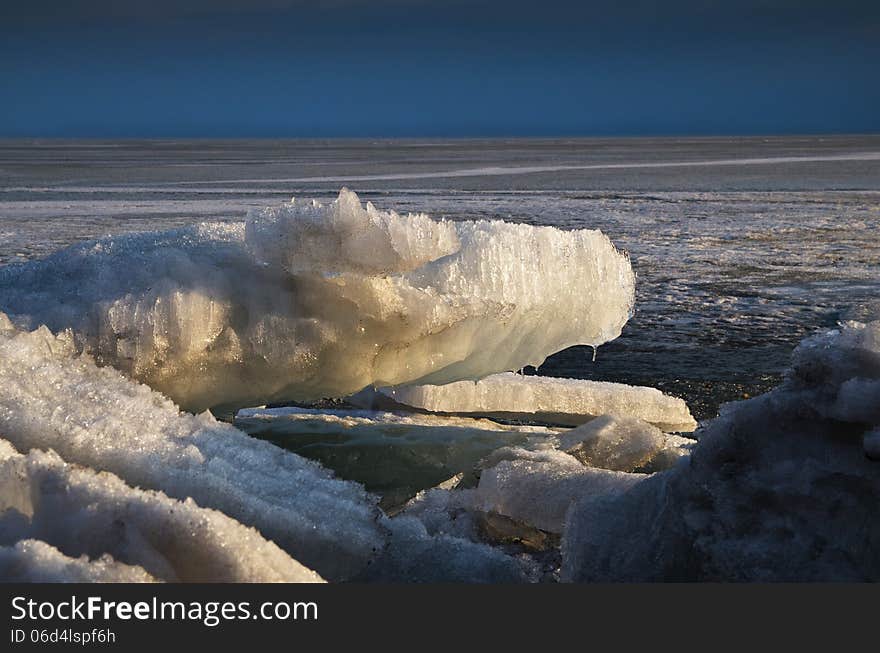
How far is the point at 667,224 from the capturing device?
39.7ft

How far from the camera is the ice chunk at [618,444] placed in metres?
3.55

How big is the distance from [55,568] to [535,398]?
116 inches

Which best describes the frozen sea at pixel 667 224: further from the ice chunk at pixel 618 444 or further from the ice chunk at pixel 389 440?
the ice chunk at pixel 389 440

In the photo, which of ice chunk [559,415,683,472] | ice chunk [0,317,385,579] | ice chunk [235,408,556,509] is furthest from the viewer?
ice chunk [235,408,556,509]

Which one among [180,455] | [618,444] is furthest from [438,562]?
[618,444]

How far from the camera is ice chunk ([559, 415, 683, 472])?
355 centimetres

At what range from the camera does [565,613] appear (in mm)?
1996

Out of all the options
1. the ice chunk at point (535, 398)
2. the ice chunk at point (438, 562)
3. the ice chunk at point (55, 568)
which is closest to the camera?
the ice chunk at point (55, 568)

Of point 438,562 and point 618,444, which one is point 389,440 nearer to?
point 618,444

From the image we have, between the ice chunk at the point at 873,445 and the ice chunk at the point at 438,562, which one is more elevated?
the ice chunk at the point at 873,445

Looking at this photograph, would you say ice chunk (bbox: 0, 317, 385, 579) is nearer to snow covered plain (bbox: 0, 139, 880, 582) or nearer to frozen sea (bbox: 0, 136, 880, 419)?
snow covered plain (bbox: 0, 139, 880, 582)

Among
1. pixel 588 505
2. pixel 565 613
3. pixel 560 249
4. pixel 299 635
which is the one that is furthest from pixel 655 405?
pixel 299 635

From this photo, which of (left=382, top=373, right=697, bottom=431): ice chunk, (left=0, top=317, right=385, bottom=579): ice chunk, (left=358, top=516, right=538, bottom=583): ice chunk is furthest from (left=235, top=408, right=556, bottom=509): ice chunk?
(left=0, top=317, right=385, bottom=579): ice chunk

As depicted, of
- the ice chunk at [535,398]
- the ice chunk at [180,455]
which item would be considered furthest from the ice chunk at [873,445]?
the ice chunk at [535,398]
